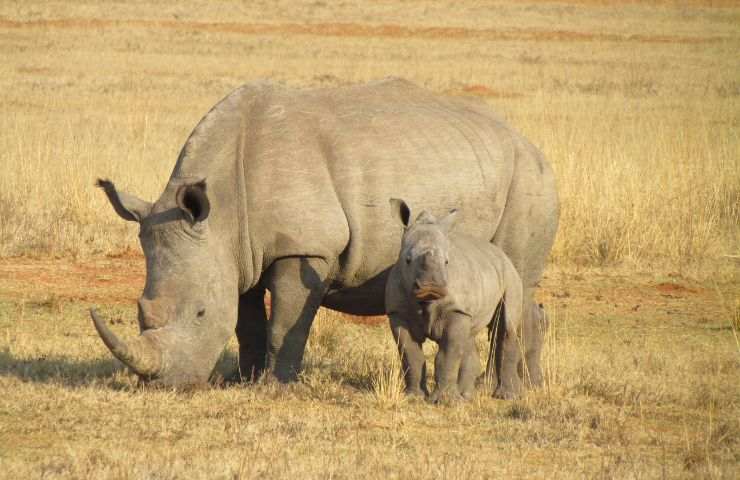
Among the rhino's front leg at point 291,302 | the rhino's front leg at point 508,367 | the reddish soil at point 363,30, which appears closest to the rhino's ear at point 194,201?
the rhino's front leg at point 291,302

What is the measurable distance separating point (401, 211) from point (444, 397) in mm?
1111

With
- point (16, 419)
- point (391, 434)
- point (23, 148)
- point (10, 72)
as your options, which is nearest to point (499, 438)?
point (391, 434)

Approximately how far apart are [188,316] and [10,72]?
2345 cm

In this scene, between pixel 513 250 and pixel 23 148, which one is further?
pixel 23 148

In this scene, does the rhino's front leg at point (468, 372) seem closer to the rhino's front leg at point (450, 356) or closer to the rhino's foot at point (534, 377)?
the rhino's front leg at point (450, 356)

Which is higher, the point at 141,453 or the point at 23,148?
the point at 23,148

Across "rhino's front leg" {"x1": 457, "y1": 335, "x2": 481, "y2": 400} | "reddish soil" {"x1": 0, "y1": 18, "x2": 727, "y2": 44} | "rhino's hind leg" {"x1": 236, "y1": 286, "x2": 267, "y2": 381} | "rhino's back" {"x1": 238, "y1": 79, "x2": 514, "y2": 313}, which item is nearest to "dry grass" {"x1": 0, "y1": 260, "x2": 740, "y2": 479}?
"rhino's front leg" {"x1": 457, "y1": 335, "x2": 481, "y2": 400}

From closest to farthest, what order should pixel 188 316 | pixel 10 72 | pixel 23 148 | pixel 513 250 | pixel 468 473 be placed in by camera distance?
pixel 468 473, pixel 188 316, pixel 513 250, pixel 23 148, pixel 10 72

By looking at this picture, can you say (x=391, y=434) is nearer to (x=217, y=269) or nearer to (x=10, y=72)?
(x=217, y=269)

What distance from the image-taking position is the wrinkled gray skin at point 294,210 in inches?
305

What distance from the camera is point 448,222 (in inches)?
312

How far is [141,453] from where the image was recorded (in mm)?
6668

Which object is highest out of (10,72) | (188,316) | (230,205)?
(10,72)

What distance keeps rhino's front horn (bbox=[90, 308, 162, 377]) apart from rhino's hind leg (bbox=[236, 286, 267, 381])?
1.18 meters
